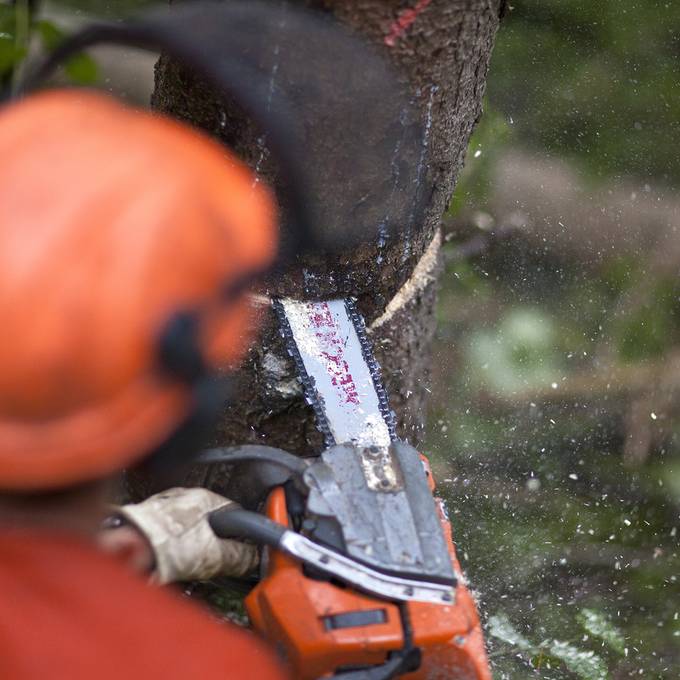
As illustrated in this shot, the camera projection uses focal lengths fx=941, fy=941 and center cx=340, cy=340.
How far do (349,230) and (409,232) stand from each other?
198 mm

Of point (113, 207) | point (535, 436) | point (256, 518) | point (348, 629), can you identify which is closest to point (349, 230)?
point (256, 518)

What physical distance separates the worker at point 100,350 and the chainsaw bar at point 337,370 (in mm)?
693

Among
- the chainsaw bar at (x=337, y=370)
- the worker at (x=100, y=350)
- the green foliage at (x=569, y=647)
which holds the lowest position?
the green foliage at (x=569, y=647)

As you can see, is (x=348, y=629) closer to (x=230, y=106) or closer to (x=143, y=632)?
(x=143, y=632)

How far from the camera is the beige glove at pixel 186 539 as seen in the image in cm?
153

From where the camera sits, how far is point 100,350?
985 mm

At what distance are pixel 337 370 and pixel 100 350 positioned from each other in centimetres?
95

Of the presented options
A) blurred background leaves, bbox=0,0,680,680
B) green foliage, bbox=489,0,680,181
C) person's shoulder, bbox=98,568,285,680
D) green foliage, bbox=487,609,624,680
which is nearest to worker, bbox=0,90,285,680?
person's shoulder, bbox=98,568,285,680

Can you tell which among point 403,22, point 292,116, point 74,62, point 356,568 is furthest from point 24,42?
point 356,568

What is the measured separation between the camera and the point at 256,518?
5.15 ft

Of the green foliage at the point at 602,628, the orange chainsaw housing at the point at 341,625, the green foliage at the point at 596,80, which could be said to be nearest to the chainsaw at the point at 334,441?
the orange chainsaw housing at the point at 341,625

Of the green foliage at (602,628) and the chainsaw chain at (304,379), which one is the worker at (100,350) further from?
the green foliage at (602,628)

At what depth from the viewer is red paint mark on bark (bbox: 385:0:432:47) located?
5.42ft

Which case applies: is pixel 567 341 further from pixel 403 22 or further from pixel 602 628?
pixel 403 22
